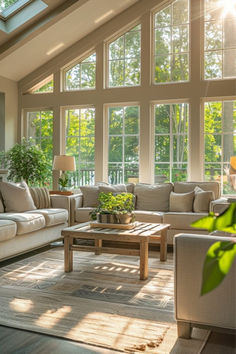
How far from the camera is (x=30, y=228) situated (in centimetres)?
419

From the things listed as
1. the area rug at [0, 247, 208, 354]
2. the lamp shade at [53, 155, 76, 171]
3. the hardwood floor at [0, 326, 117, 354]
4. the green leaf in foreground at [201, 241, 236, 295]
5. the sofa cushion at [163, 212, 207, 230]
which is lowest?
the area rug at [0, 247, 208, 354]

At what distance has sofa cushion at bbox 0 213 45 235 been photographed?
404 centimetres

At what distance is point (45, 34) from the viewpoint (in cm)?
612

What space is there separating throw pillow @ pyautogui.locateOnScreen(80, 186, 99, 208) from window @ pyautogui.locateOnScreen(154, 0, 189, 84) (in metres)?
2.19

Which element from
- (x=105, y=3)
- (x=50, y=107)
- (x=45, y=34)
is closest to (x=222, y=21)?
(x=105, y=3)

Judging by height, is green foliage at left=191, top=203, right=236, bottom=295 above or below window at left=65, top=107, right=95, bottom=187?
below

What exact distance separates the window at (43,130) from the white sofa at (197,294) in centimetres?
508

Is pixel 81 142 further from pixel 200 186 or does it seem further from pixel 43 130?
pixel 200 186

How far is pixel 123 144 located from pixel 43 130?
1.67m

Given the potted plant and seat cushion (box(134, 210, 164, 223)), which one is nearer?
the potted plant

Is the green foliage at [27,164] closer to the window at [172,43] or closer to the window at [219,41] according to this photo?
the window at [172,43]

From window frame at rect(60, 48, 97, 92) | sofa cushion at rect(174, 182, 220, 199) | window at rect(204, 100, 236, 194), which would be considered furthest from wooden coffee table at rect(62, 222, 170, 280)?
window frame at rect(60, 48, 97, 92)

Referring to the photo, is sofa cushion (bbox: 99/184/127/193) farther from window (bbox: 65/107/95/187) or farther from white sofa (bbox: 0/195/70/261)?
window (bbox: 65/107/95/187)

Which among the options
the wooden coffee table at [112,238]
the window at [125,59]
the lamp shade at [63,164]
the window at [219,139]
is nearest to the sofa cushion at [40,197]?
the lamp shade at [63,164]
